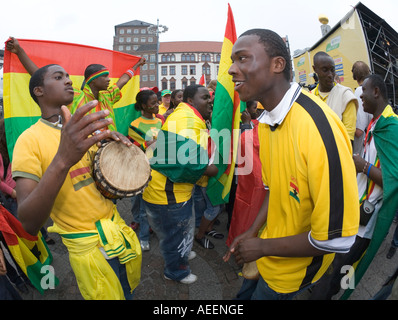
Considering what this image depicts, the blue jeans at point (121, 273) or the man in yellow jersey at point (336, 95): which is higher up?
the man in yellow jersey at point (336, 95)

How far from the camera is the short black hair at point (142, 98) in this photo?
4343mm

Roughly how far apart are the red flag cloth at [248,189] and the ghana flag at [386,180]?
1.11 metres

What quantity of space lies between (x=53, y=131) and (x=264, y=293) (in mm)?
1841

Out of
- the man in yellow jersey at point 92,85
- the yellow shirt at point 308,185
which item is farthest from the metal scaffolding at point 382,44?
the yellow shirt at point 308,185

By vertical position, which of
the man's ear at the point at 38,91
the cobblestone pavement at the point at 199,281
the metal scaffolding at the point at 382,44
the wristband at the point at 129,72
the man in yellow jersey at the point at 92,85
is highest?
the metal scaffolding at the point at 382,44

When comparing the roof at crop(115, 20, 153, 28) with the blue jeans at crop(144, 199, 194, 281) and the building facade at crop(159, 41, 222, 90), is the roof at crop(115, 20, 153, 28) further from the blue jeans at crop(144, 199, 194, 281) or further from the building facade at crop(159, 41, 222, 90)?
the blue jeans at crop(144, 199, 194, 281)

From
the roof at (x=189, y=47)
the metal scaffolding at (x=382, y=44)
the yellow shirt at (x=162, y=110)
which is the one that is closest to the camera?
the yellow shirt at (x=162, y=110)

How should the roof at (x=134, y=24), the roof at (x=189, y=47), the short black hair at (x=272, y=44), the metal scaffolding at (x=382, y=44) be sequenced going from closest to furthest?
the short black hair at (x=272, y=44), the metal scaffolding at (x=382, y=44), the roof at (x=189, y=47), the roof at (x=134, y=24)

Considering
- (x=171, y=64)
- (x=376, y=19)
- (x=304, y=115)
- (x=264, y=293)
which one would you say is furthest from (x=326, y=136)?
(x=171, y=64)

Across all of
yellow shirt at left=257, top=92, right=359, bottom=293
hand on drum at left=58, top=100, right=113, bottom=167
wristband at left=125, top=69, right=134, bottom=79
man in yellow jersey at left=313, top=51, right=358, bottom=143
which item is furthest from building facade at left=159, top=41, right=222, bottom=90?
hand on drum at left=58, top=100, right=113, bottom=167

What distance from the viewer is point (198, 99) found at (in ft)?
9.37

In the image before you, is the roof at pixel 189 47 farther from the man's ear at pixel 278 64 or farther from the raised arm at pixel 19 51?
the man's ear at pixel 278 64
